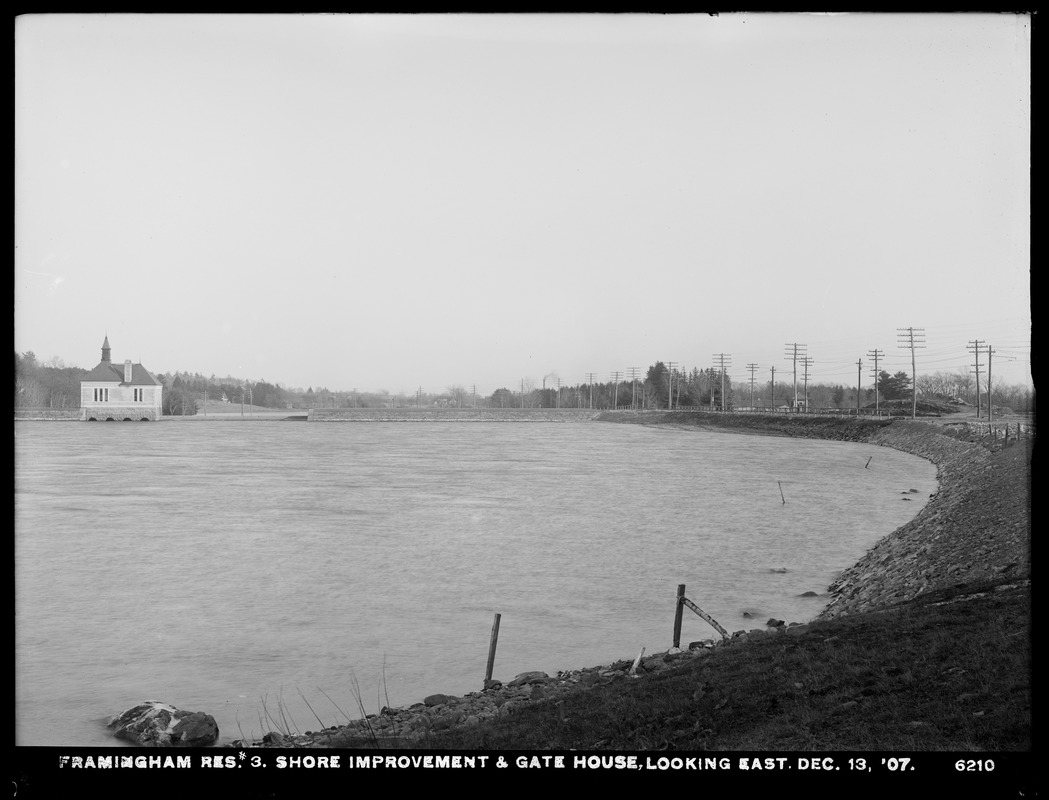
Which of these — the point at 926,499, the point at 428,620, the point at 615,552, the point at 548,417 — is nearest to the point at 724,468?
the point at 926,499

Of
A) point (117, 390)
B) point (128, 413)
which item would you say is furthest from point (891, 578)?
point (128, 413)

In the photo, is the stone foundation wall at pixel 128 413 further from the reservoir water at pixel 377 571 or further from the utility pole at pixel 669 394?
the utility pole at pixel 669 394

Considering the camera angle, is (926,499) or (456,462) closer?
(926,499)

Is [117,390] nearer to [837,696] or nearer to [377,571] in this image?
[377,571]

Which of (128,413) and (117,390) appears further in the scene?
(128,413)
